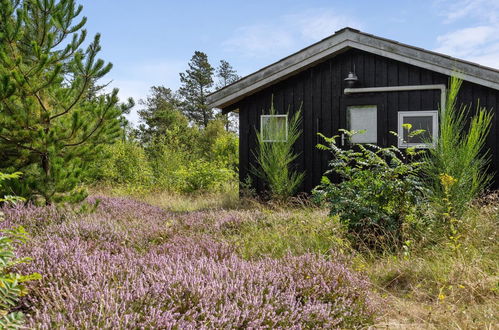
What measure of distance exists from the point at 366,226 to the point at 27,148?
4973 millimetres

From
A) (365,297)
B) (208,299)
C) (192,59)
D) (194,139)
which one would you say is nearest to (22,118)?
(208,299)

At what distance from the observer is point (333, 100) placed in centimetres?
973

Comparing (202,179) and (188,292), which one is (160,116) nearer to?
(202,179)

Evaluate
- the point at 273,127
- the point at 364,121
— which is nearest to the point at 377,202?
the point at 364,121

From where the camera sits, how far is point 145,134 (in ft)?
108

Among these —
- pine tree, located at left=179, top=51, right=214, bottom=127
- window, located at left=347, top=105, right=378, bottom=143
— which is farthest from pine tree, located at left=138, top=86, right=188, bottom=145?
window, located at left=347, top=105, right=378, bottom=143

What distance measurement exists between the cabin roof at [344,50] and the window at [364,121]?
49.3 inches

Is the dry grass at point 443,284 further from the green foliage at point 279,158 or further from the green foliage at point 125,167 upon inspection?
the green foliage at point 125,167

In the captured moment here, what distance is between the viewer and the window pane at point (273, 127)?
32.3 ft

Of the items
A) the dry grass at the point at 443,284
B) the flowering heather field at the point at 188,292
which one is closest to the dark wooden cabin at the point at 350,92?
the dry grass at the point at 443,284

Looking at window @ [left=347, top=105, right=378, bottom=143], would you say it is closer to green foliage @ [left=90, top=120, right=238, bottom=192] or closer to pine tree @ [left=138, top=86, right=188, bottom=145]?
green foliage @ [left=90, top=120, right=238, bottom=192]

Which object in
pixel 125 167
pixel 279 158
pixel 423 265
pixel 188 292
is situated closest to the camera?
pixel 188 292

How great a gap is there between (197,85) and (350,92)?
3221cm

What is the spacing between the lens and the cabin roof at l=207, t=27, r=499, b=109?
27.1ft
